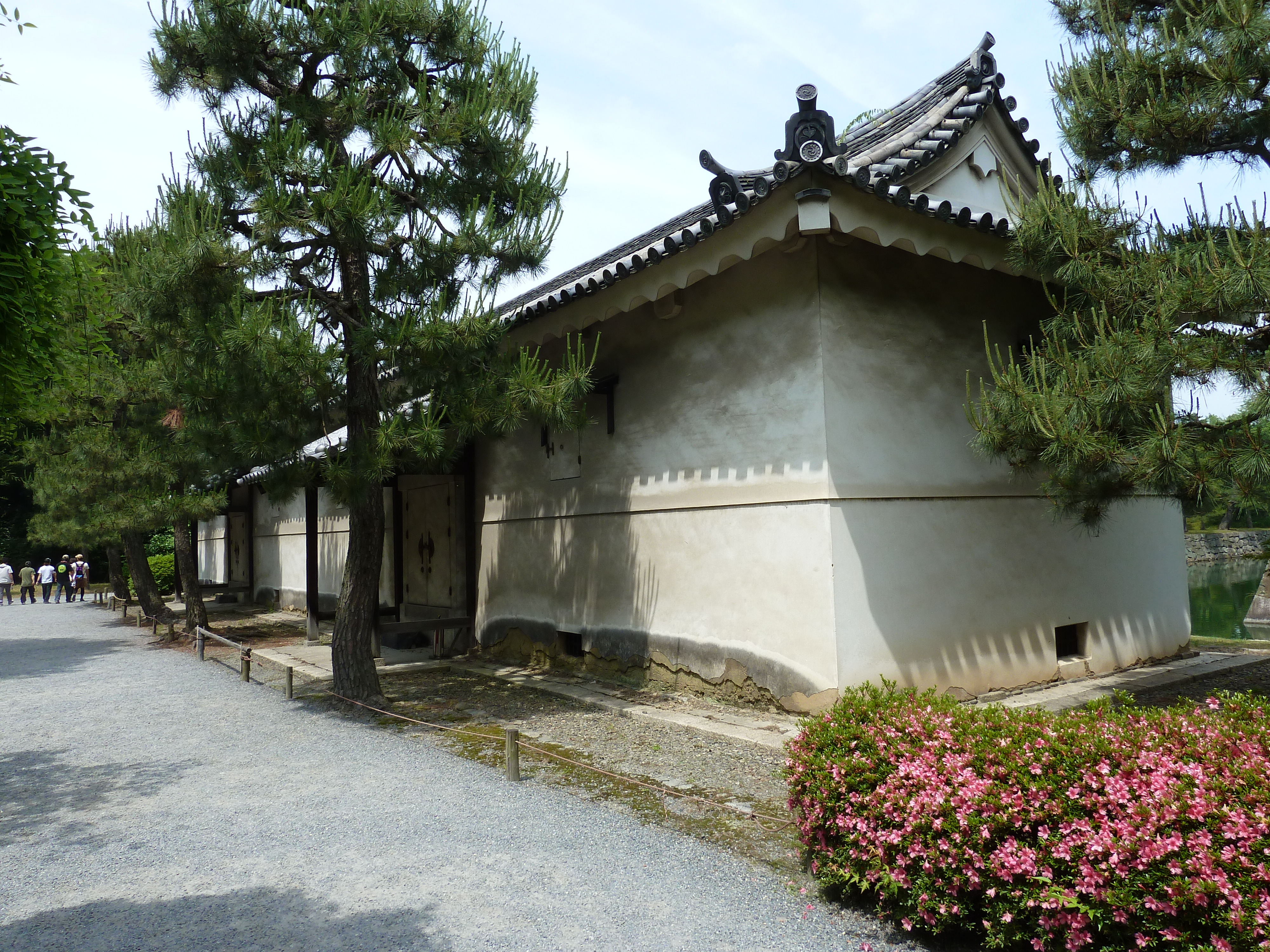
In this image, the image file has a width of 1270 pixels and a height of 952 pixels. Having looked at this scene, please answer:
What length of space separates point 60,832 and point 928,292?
278 inches

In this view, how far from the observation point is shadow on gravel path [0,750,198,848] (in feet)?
15.8

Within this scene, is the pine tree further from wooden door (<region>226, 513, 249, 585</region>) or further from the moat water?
wooden door (<region>226, 513, 249, 585</region>)

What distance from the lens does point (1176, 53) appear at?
4.91 metres

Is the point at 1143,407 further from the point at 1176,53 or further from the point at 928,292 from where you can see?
the point at 928,292

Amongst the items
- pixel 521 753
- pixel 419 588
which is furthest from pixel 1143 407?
pixel 419 588

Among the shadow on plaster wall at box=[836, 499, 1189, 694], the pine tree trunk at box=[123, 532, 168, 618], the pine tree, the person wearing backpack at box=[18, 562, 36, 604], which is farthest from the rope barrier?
the person wearing backpack at box=[18, 562, 36, 604]

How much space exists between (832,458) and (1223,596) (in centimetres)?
2432

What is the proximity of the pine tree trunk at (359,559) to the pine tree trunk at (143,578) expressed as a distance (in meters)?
9.30

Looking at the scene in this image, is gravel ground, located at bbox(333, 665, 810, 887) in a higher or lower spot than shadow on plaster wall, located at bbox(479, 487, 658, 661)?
lower

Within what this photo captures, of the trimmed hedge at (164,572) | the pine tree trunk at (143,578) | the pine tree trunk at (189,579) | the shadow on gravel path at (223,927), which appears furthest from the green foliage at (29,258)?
the trimmed hedge at (164,572)

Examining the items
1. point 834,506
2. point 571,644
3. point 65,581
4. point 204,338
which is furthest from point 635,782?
point 65,581

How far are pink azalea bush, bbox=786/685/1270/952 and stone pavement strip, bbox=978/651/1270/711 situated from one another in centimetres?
303

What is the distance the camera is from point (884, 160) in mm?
6445

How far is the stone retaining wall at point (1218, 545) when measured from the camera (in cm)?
4034
